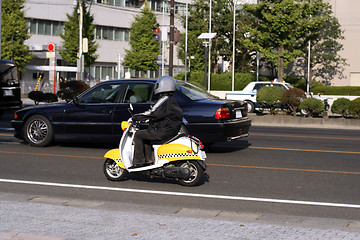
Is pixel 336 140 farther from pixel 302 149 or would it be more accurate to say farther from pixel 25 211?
pixel 25 211

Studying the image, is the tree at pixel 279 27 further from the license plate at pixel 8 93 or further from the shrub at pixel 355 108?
the license plate at pixel 8 93

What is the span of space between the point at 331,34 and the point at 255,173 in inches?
2010

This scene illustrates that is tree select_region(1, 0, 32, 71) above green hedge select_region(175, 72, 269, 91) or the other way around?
above

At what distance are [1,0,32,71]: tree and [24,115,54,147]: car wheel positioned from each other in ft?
155

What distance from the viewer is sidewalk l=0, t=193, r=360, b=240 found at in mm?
5469

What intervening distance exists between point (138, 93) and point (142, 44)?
60.2 meters

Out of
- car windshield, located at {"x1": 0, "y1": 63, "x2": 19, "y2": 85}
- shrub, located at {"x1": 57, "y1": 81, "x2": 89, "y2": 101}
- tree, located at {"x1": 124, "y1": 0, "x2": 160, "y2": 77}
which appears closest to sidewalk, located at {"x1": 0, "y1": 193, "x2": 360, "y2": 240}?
car windshield, located at {"x1": 0, "y1": 63, "x2": 19, "y2": 85}

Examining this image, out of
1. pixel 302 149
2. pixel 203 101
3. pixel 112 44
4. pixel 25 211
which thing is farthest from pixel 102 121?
pixel 112 44

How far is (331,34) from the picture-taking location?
191 feet

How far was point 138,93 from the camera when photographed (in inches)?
489

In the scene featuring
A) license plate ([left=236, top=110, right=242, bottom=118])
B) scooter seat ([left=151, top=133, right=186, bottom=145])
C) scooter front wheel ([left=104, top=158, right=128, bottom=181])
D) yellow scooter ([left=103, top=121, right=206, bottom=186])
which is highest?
license plate ([left=236, top=110, right=242, bottom=118])

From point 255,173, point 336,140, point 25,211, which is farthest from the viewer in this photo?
point 336,140

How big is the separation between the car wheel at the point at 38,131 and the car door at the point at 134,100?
170 cm

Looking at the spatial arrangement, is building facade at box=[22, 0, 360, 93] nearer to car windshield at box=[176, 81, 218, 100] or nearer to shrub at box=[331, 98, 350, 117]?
shrub at box=[331, 98, 350, 117]
